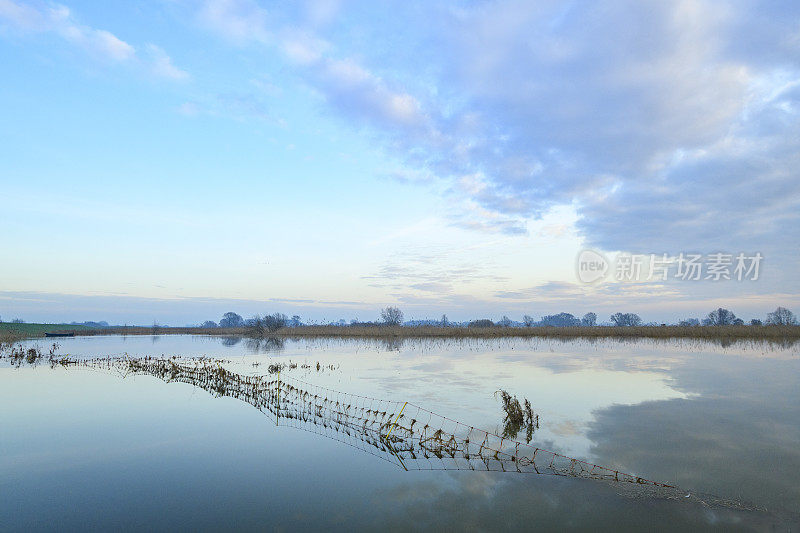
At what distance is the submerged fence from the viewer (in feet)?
26.9

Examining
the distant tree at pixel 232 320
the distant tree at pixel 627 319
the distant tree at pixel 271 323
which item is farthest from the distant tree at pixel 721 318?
the distant tree at pixel 232 320

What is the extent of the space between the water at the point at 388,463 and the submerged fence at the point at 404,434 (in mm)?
350

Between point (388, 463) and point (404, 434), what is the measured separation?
1904 millimetres

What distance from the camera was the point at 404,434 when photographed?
10.4m

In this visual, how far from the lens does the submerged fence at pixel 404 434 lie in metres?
8.21

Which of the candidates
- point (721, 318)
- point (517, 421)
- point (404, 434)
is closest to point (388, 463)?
point (404, 434)

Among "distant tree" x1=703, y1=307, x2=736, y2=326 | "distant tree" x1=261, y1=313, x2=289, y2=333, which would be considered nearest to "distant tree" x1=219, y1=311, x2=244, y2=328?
"distant tree" x1=261, y1=313, x2=289, y2=333

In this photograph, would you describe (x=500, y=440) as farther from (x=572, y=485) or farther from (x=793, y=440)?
(x=793, y=440)

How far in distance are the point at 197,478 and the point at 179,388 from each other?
11.1 meters

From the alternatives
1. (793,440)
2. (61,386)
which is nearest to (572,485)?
(793,440)

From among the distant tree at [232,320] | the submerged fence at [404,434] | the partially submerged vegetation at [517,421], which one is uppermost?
the partially submerged vegetation at [517,421]

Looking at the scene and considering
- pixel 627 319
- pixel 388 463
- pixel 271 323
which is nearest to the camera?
pixel 388 463

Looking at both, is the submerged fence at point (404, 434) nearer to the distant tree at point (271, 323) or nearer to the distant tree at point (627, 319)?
the distant tree at point (271, 323)

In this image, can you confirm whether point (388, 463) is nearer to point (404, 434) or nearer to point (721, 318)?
point (404, 434)
